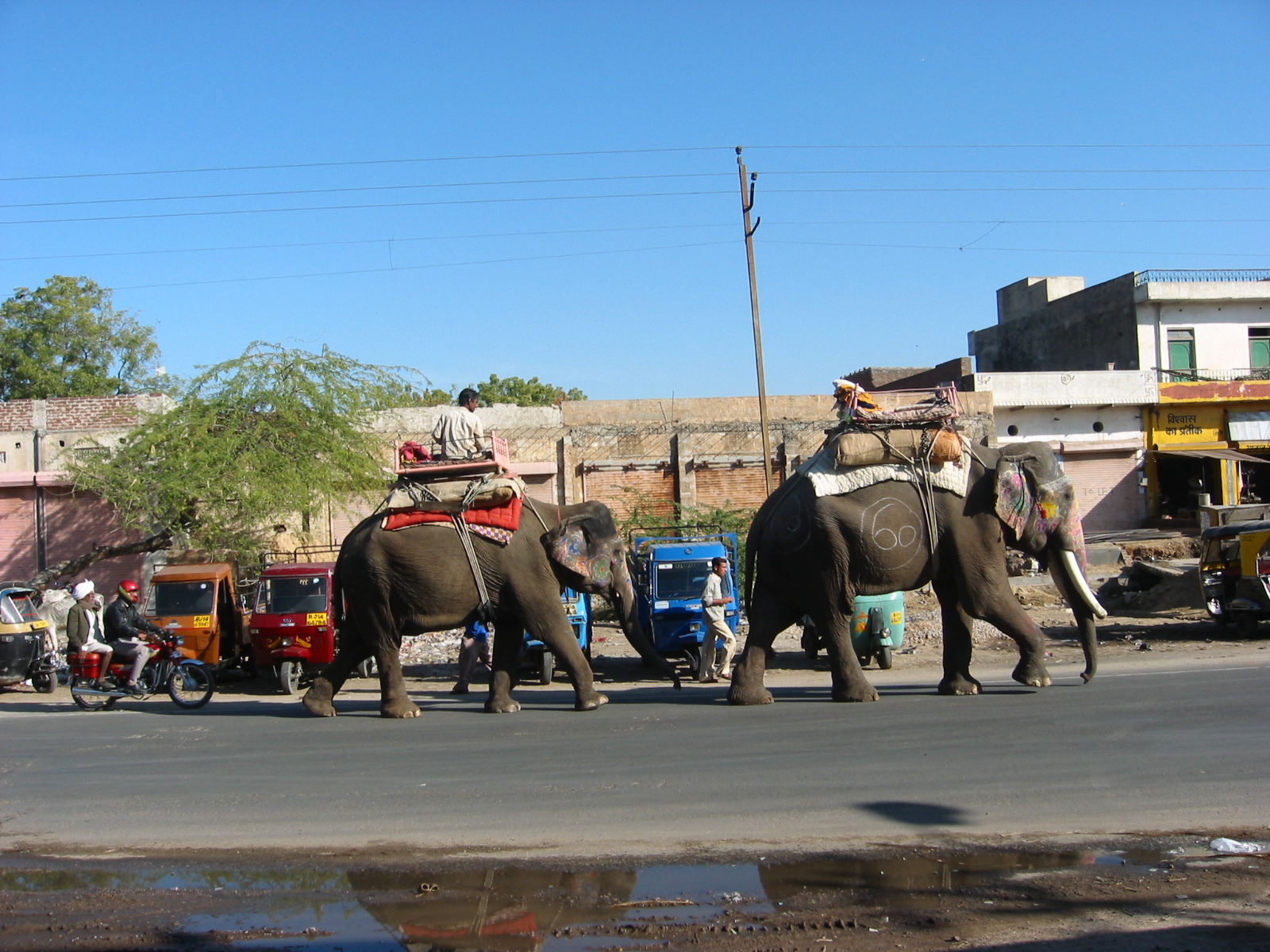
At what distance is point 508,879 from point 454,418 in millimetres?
6502

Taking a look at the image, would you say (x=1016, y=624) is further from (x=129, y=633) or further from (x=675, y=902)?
(x=129, y=633)

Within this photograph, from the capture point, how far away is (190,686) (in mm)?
12883

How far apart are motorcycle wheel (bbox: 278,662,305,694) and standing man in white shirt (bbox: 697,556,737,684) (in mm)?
5697

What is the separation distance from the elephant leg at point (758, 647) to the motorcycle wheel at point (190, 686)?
21.3 feet

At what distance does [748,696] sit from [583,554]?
7.38 ft

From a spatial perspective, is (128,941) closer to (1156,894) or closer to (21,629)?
(1156,894)

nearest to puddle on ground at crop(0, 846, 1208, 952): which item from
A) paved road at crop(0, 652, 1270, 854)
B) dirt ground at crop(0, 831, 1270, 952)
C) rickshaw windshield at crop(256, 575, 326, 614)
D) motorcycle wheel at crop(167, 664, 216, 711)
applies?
dirt ground at crop(0, 831, 1270, 952)

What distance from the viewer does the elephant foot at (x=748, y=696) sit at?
10.7 metres

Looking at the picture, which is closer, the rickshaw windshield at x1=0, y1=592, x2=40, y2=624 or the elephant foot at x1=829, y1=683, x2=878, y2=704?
the elephant foot at x1=829, y1=683, x2=878, y2=704

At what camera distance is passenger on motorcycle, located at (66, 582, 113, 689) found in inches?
521

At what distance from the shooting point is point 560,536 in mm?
11125

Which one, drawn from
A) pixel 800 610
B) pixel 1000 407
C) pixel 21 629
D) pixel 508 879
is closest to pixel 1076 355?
pixel 1000 407

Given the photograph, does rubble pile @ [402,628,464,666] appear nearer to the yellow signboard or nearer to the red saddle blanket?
the red saddle blanket

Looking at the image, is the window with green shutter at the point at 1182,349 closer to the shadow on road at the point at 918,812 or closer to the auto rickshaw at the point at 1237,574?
the auto rickshaw at the point at 1237,574
